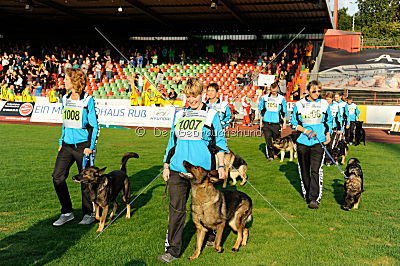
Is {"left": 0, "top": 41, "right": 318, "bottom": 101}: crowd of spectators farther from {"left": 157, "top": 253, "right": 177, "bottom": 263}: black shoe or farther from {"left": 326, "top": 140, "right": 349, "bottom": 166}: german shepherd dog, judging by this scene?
{"left": 157, "top": 253, "right": 177, "bottom": 263}: black shoe

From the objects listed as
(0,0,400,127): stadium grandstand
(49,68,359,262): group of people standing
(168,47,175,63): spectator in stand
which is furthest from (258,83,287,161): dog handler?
(168,47,175,63): spectator in stand

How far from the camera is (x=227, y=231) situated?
5629mm

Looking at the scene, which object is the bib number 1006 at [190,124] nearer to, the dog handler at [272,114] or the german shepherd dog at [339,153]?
the dog handler at [272,114]

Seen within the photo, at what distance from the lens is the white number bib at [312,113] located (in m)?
6.95

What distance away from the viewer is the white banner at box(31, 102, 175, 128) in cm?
2173

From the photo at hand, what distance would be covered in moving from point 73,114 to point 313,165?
14.0 feet

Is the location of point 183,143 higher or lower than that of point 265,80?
lower

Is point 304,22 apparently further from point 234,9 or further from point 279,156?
point 279,156

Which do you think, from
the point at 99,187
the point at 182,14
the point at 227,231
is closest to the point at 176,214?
the point at 227,231

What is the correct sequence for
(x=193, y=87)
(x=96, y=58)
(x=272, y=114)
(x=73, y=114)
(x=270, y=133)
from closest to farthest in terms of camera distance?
(x=193, y=87)
(x=73, y=114)
(x=272, y=114)
(x=270, y=133)
(x=96, y=58)

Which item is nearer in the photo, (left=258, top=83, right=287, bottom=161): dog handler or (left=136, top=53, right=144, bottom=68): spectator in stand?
(left=258, top=83, right=287, bottom=161): dog handler

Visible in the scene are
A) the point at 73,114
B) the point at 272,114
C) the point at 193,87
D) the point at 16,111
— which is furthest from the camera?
the point at 16,111

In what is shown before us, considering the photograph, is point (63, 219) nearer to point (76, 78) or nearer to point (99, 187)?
point (99, 187)

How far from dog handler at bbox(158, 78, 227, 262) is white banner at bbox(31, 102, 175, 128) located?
55.1 feet
